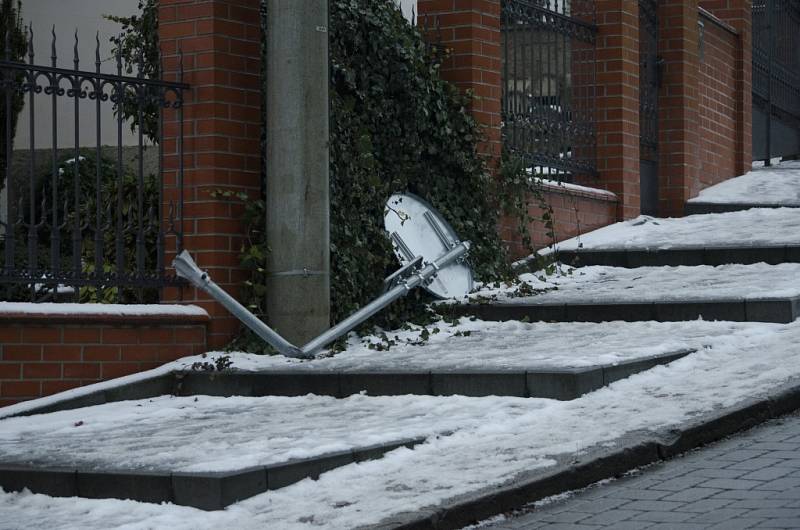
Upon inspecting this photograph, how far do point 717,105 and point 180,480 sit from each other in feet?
36.5

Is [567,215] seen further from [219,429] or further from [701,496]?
[701,496]

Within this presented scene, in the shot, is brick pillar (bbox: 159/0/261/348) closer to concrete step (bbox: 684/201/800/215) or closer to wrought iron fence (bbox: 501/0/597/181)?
wrought iron fence (bbox: 501/0/597/181)

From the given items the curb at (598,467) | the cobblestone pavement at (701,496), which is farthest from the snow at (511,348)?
the cobblestone pavement at (701,496)

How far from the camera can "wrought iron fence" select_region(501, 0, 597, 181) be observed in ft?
37.4

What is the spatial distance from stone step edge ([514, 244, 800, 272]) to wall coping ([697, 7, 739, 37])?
14.4 ft

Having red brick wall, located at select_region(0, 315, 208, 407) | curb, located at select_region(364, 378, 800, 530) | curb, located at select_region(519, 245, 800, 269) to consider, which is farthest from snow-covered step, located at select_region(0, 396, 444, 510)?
curb, located at select_region(519, 245, 800, 269)

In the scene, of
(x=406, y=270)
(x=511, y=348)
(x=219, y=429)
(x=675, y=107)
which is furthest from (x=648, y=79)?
(x=219, y=429)

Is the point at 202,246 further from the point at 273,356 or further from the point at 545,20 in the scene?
the point at 545,20

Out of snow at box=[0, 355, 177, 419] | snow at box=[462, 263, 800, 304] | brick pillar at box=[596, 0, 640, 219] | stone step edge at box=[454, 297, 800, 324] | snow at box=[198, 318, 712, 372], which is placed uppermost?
brick pillar at box=[596, 0, 640, 219]

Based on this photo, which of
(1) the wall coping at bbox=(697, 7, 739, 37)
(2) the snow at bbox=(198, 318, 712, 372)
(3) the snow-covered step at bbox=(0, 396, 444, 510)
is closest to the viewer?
(3) the snow-covered step at bbox=(0, 396, 444, 510)

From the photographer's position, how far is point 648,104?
13.6 m

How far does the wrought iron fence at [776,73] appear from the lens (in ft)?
57.3

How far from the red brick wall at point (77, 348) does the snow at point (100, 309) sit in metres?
0.03

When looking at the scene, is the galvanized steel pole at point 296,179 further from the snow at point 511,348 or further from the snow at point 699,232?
the snow at point 699,232
